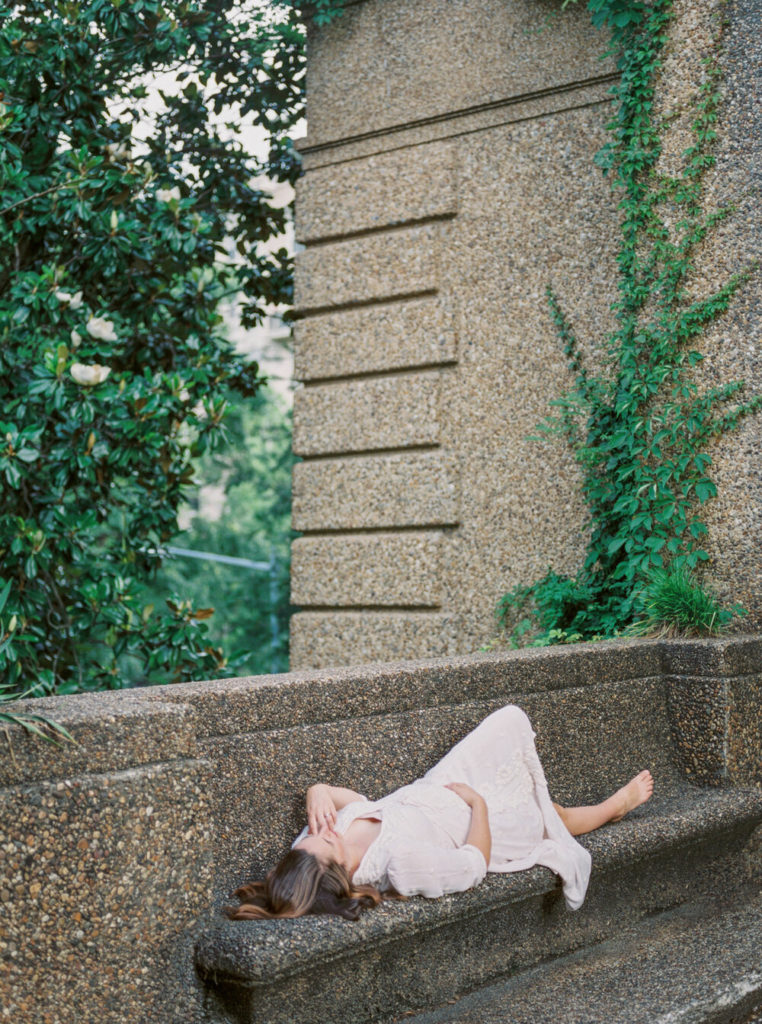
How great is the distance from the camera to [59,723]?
2682mm

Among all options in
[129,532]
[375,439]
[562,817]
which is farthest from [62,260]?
[562,817]

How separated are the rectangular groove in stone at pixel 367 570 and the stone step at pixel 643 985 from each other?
262 centimetres

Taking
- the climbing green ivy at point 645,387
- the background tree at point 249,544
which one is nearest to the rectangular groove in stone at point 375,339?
the climbing green ivy at point 645,387

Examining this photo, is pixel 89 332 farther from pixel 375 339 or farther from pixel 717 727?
pixel 717 727

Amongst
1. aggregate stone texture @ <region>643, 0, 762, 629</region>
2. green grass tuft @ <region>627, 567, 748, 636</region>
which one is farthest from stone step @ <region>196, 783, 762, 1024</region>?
aggregate stone texture @ <region>643, 0, 762, 629</region>

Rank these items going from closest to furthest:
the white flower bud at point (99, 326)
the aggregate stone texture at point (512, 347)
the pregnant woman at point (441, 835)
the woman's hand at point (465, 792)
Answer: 1. the pregnant woman at point (441, 835)
2. the woman's hand at point (465, 792)
3. the aggregate stone texture at point (512, 347)
4. the white flower bud at point (99, 326)

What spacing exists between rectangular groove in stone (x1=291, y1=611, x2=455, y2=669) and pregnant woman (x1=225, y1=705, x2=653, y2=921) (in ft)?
7.16

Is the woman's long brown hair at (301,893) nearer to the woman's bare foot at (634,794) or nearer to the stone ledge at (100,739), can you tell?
the stone ledge at (100,739)

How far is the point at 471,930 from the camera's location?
11.8ft

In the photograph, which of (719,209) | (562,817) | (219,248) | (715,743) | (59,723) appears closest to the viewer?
(59,723)

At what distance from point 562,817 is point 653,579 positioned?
163 cm

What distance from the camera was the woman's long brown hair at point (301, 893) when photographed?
3119mm

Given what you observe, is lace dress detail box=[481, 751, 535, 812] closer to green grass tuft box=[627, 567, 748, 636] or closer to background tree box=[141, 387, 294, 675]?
green grass tuft box=[627, 567, 748, 636]

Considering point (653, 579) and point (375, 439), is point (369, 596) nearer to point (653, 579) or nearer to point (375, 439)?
point (375, 439)
